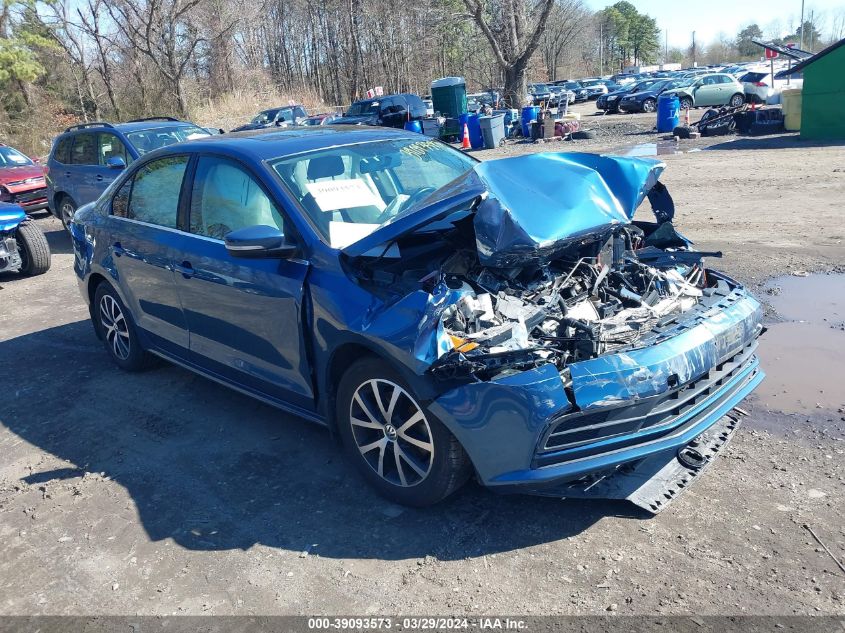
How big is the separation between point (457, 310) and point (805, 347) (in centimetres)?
343

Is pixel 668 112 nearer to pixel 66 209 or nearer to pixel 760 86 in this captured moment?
pixel 760 86

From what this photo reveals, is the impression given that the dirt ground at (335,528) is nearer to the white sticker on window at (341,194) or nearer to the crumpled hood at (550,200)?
the crumpled hood at (550,200)

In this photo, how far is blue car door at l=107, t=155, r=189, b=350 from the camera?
16.2 ft

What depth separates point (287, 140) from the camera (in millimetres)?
4629

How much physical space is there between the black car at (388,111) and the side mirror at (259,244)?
987 inches

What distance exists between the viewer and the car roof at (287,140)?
4.41 m

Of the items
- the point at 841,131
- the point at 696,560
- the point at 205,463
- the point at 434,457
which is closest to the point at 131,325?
the point at 205,463

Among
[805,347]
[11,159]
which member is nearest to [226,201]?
[805,347]

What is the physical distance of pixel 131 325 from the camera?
570 centimetres

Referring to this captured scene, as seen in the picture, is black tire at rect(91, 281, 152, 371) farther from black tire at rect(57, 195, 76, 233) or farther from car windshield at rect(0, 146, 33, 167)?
car windshield at rect(0, 146, 33, 167)

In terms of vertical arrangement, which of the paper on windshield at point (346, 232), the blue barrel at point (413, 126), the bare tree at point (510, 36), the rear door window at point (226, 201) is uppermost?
the bare tree at point (510, 36)

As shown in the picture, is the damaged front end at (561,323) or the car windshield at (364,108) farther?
the car windshield at (364,108)

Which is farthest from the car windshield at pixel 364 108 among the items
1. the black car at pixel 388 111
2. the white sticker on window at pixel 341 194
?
the white sticker on window at pixel 341 194

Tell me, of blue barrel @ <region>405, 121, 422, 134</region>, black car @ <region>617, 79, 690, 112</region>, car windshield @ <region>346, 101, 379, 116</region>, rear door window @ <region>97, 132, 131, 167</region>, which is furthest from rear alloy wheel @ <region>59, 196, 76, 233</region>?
black car @ <region>617, 79, 690, 112</region>
